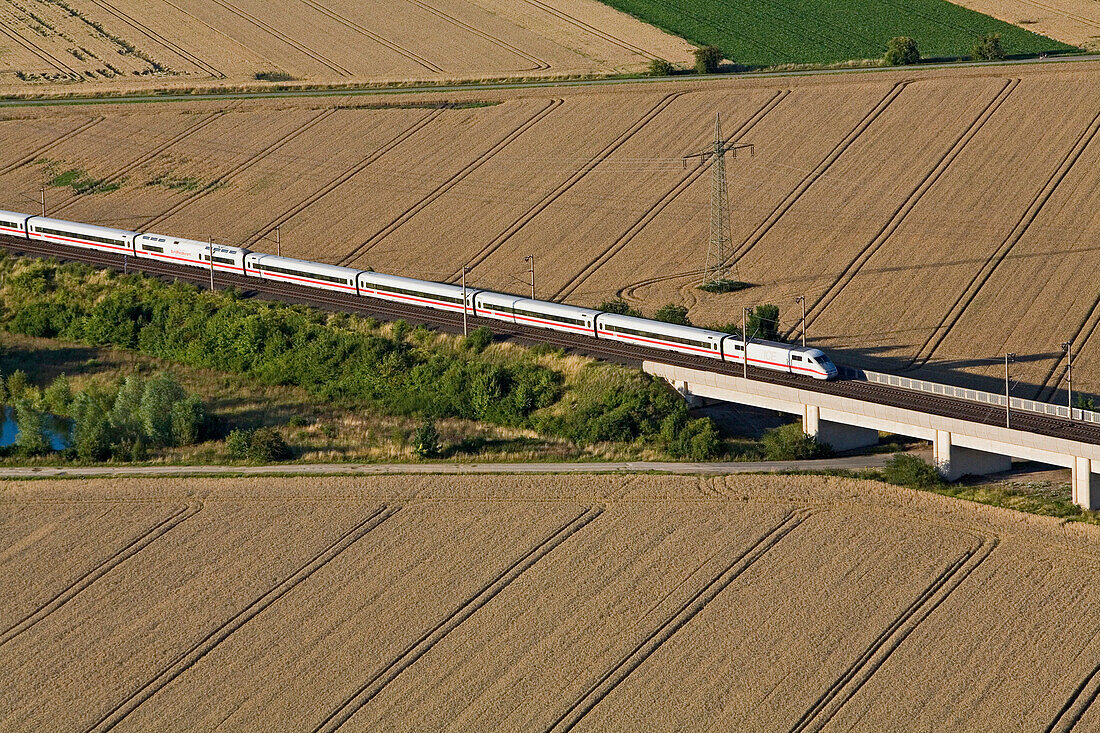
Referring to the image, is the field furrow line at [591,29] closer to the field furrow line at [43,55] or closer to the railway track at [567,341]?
the field furrow line at [43,55]

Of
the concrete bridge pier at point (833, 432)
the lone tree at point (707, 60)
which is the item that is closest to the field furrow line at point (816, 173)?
the lone tree at point (707, 60)

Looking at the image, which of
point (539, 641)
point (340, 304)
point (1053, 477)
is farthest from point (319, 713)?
point (340, 304)

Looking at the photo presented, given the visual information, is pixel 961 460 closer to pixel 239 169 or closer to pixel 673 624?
pixel 673 624

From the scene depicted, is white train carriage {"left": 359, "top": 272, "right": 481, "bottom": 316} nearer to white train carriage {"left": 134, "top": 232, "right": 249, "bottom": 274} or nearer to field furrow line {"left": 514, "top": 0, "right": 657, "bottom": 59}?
white train carriage {"left": 134, "top": 232, "right": 249, "bottom": 274}

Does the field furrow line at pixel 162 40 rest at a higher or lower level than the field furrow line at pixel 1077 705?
higher

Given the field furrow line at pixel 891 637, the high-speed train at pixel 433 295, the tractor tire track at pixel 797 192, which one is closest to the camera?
the field furrow line at pixel 891 637

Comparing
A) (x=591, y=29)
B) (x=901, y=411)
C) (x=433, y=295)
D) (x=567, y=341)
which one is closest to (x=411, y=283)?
(x=433, y=295)
